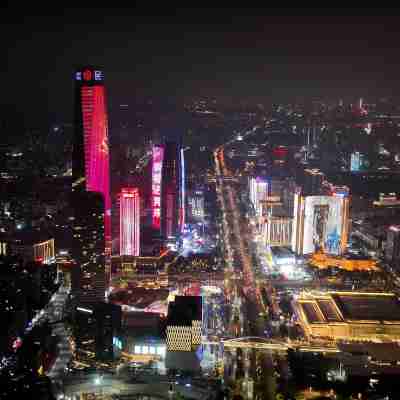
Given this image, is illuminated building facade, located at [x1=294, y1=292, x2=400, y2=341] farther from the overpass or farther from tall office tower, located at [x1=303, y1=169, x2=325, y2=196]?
tall office tower, located at [x1=303, y1=169, x2=325, y2=196]

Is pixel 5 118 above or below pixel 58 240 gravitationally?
above

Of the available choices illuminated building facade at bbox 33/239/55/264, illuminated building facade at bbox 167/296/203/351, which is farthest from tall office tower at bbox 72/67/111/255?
illuminated building facade at bbox 167/296/203/351

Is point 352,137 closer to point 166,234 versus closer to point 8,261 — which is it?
point 166,234

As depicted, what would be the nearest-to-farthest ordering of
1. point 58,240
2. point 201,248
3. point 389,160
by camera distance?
point 58,240
point 201,248
point 389,160

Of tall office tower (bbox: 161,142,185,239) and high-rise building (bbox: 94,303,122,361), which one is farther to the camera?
tall office tower (bbox: 161,142,185,239)

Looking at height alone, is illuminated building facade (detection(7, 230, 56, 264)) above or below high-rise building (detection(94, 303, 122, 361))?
above

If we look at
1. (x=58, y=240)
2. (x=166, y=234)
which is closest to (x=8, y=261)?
(x=58, y=240)
